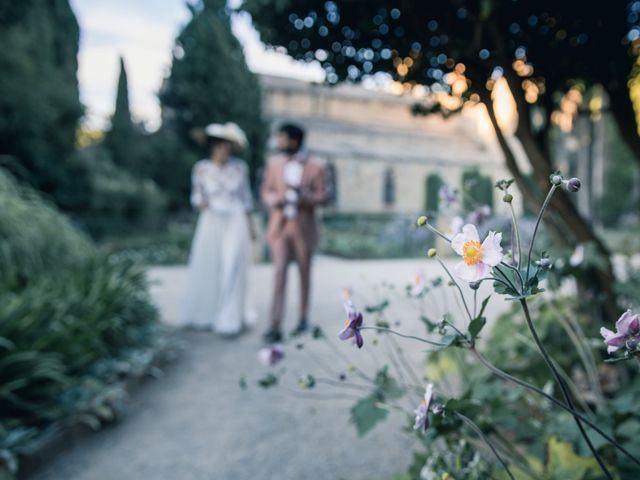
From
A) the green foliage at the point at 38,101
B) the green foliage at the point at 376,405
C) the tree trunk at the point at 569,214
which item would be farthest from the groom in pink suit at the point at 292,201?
the green foliage at the point at 38,101

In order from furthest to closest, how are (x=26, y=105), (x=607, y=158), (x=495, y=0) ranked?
(x=607, y=158), (x=26, y=105), (x=495, y=0)

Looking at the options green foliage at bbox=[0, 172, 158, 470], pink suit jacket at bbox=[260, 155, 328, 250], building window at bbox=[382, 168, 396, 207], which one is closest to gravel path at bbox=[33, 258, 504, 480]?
green foliage at bbox=[0, 172, 158, 470]

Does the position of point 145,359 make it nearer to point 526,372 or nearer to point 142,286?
point 142,286

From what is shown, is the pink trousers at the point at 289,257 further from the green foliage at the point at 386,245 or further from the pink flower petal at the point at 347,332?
the green foliage at the point at 386,245

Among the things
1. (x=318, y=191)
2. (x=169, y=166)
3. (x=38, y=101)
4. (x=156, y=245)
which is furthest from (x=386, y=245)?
(x=318, y=191)

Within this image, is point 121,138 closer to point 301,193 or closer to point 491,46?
point 301,193

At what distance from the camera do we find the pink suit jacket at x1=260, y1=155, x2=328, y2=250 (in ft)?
15.0

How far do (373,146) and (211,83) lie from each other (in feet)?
52.6

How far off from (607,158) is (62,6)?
2832 cm

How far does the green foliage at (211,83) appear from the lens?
16.8 meters

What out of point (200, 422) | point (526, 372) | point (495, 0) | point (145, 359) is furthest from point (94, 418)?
point (495, 0)

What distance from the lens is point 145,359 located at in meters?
3.52

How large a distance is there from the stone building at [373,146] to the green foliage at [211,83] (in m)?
10.00

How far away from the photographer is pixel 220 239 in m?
4.99
